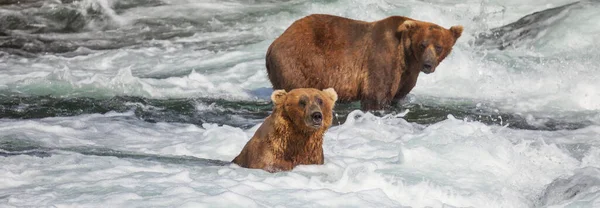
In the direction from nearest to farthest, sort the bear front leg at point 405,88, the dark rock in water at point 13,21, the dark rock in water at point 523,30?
the bear front leg at point 405,88
the dark rock in water at point 523,30
the dark rock in water at point 13,21

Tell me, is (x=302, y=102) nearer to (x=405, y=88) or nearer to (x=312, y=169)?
(x=312, y=169)

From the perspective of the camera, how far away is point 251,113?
425 inches

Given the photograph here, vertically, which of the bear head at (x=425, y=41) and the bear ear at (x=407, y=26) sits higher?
the bear ear at (x=407, y=26)

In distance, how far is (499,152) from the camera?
8.21 m

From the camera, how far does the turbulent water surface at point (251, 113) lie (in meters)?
6.89

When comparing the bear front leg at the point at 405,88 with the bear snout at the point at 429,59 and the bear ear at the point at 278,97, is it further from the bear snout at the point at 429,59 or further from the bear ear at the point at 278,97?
the bear ear at the point at 278,97

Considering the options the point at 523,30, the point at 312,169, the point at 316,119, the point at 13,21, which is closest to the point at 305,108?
the point at 316,119

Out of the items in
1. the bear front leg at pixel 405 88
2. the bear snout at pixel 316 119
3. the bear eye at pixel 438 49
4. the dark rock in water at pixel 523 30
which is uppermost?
the bear snout at pixel 316 119

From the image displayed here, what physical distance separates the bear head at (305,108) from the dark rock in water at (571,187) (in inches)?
57.9

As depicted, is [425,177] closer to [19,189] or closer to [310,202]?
[310,202]

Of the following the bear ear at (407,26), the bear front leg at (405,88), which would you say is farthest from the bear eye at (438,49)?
the bear front leg at (405,88)

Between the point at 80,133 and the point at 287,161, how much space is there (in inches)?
110

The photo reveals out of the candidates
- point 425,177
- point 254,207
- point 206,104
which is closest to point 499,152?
point 425,177

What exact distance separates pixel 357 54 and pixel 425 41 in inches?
26.7
